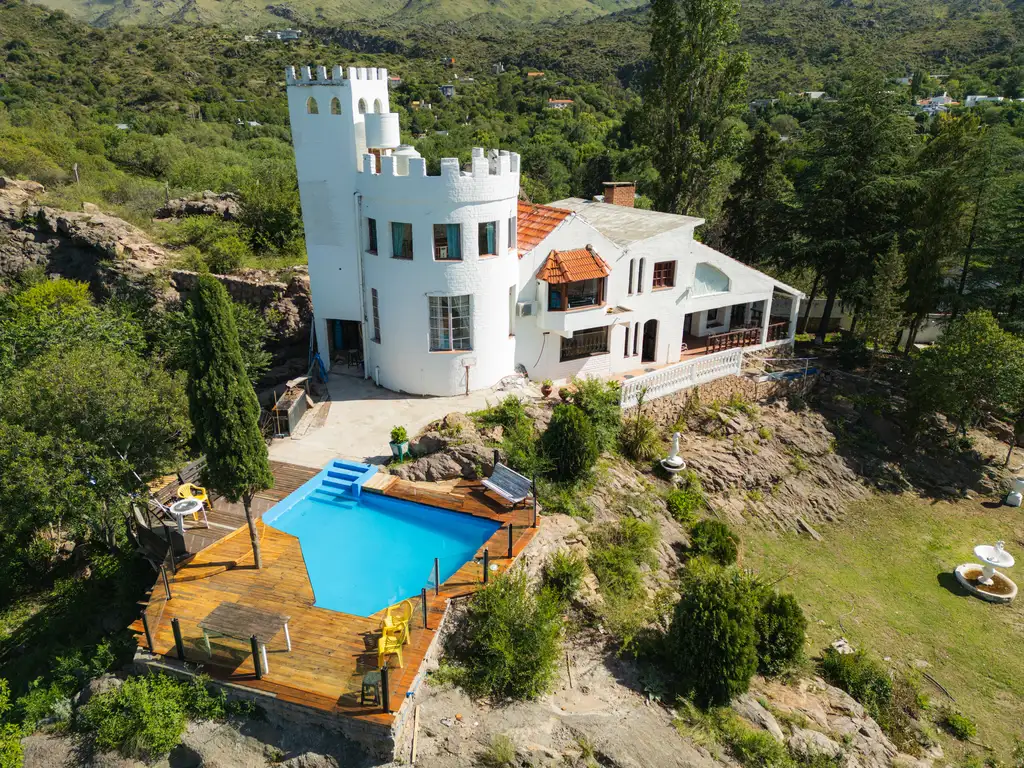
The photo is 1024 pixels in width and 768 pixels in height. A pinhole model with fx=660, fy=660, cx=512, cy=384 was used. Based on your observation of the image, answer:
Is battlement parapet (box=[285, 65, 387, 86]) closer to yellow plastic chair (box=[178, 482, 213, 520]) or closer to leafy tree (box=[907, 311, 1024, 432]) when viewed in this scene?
yellow plastic chair (box=[178, 482, 213, 520])

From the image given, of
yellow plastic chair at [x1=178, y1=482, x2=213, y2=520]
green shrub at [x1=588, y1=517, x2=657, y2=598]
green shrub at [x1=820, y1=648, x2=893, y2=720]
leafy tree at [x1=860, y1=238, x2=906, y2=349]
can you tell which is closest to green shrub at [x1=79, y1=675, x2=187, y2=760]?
yellow plastic chair at [x1=178, y1=482, x2=213, y2=520]

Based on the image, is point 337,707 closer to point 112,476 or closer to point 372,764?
point 372,764

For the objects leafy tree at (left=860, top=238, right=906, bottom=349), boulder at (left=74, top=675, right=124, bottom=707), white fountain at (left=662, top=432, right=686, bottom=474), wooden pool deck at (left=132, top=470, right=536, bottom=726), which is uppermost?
leafy tree at (left=860, top=238, right=906, bottom=349)

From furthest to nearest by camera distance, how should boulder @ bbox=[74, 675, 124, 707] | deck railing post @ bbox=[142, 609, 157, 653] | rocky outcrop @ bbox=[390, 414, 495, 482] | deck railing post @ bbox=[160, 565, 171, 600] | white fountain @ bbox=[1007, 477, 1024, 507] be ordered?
white fountain @ bbox=[1007, 477, 1024, 507] → rocky outcrop @ bbox=[390, 414, 495, 482] → deck railing post @ bbox=[160, 565, 171, 600] → deck railing post @ bbox=[142, 609, 157, 653] → boulder @ bbox=[74, 675, 124, 707]

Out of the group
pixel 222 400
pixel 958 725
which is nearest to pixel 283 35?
pixel 222 400

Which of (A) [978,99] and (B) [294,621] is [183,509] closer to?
(B) [294,621]

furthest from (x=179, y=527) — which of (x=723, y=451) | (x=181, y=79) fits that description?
(x=181, y=79)
